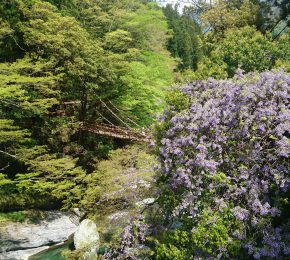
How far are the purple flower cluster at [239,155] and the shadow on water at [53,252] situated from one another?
6143mm

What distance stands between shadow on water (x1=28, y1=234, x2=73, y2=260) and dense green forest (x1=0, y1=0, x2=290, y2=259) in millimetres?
1264

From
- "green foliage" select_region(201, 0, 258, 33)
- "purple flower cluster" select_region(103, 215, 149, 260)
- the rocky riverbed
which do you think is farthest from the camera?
"green foliage" select_region(201, 0, 258, 33)

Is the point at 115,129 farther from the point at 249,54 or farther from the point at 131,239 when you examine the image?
the point at 131,239

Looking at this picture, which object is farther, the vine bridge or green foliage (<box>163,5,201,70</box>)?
green foliage (<box>163,5,201,70</box>)

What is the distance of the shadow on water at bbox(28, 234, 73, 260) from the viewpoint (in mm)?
11164

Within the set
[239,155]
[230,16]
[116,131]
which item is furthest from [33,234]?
[230,16]

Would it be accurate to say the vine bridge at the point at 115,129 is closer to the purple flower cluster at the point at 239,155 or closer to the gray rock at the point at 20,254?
the gray rock at the point at 20,254

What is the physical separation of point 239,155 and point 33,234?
8517 millimetres

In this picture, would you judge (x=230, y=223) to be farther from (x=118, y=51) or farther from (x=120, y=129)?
(x=118, y=51)

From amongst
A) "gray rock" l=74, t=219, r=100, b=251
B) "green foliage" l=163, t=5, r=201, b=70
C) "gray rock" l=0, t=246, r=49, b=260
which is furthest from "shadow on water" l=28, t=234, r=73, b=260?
"green foliage" l=163, t=5, r=201, b=70

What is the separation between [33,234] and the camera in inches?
469

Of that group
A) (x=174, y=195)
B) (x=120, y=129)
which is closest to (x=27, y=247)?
(x=120, y=129)

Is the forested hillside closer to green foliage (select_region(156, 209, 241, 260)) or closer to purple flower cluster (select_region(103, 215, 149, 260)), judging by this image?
purple flower cluster (select_region(103, 215, 149, 260))

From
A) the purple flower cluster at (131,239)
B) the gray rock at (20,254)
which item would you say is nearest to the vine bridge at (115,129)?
the purple flower cluster at (131,239)
